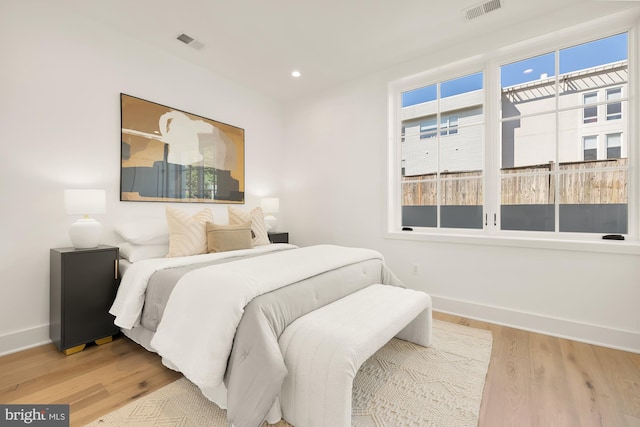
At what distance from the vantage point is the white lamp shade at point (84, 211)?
212 cm

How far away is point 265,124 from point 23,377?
3445 mm

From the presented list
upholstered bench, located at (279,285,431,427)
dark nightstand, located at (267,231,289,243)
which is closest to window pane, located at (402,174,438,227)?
dark nightstand, located at (267,231,289,243)

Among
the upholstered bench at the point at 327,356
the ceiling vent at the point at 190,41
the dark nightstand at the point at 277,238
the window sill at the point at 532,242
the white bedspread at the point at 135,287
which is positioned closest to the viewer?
the upholstered bench at the point at 327,356

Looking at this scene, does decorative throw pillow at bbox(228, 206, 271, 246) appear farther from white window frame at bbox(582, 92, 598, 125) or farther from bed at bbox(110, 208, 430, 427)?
white window frame at bbox(582, 92, 598, 125)

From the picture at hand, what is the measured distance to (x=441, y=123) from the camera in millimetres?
3227

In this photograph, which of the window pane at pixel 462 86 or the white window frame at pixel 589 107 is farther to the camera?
the window pane at pixel 462 86

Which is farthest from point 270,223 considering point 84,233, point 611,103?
point 611,103

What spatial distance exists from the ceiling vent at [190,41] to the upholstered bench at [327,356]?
109 inches

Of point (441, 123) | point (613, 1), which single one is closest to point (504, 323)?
point (441, 123)

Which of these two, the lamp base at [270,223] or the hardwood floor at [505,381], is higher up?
the lamp base at [270,223]

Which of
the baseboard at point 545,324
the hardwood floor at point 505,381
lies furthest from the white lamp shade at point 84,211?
the baseboard at point 545,324

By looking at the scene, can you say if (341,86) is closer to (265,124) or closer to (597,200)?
(265,124)

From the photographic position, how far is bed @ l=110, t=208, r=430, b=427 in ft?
4.33

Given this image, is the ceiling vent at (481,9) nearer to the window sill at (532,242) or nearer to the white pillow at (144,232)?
the window sill at (532,242)
